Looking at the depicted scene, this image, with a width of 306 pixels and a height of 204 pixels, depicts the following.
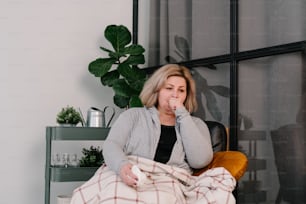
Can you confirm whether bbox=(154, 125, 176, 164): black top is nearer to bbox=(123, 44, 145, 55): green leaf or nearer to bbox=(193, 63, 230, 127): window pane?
bbox=(193, 63, 230, 127): window pane

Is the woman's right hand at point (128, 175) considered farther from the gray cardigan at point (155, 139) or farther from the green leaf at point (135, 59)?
the green leaf at point (135, 59)

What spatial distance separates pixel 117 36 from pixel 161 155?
141 centimetres

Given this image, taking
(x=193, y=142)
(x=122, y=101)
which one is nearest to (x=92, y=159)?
(x=122, y=101)

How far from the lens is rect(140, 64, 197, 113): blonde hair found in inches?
108

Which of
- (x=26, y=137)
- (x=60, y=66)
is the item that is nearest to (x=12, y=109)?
(x=26, y=137)

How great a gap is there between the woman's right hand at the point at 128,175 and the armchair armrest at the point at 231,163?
47 cm

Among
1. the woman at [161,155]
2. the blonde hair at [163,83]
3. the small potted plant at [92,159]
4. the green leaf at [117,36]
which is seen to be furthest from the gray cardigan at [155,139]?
the green leaf at [117,36]

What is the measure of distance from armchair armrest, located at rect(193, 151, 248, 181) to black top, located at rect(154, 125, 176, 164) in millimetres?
181

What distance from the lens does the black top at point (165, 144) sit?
2662mm

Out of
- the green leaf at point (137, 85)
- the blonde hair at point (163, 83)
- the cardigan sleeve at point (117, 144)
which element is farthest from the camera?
the green leaf at point (137, 85)

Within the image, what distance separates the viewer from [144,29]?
167 inches

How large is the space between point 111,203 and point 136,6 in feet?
7.76

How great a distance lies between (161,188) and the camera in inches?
93.6

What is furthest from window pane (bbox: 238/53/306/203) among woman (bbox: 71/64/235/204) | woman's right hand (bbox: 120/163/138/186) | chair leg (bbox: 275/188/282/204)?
woman's right hand (bbox: 120/163/138/186)
